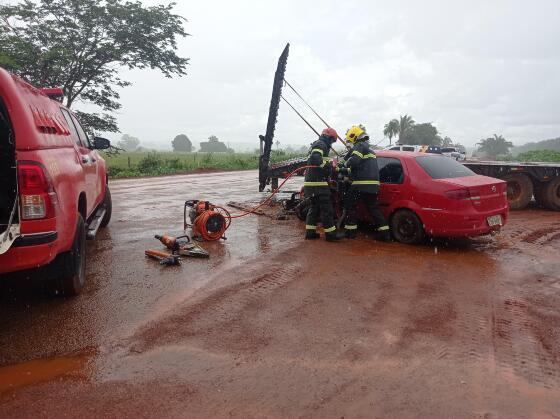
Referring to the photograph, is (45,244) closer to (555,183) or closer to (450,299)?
(450,299)

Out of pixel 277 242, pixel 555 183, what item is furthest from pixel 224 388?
pixel 555 183

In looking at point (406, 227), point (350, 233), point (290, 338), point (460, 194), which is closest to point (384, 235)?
point (406, 227)

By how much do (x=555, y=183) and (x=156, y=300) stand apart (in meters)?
10.6

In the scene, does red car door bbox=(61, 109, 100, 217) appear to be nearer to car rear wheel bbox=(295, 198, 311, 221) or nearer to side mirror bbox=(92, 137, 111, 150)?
side mirror bbox=(92, 137, 111, 150)

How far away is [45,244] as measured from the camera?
10.9 ft

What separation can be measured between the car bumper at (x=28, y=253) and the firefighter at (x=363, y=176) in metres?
4.69

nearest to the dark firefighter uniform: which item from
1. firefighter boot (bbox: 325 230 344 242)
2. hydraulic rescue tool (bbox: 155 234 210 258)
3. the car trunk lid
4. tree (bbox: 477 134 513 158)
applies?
firefighter boot (bbox: 325 230 344 242)

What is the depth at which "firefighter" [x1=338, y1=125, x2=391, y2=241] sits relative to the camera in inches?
269

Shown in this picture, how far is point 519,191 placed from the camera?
36.3ft

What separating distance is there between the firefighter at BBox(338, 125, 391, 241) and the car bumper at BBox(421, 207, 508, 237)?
810mm

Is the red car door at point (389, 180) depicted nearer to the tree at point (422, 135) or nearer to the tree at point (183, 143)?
the tree at point (422, 135)

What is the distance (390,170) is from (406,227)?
98 centimetres

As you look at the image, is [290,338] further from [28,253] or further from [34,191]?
[34,191]

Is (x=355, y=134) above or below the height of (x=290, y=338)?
above
